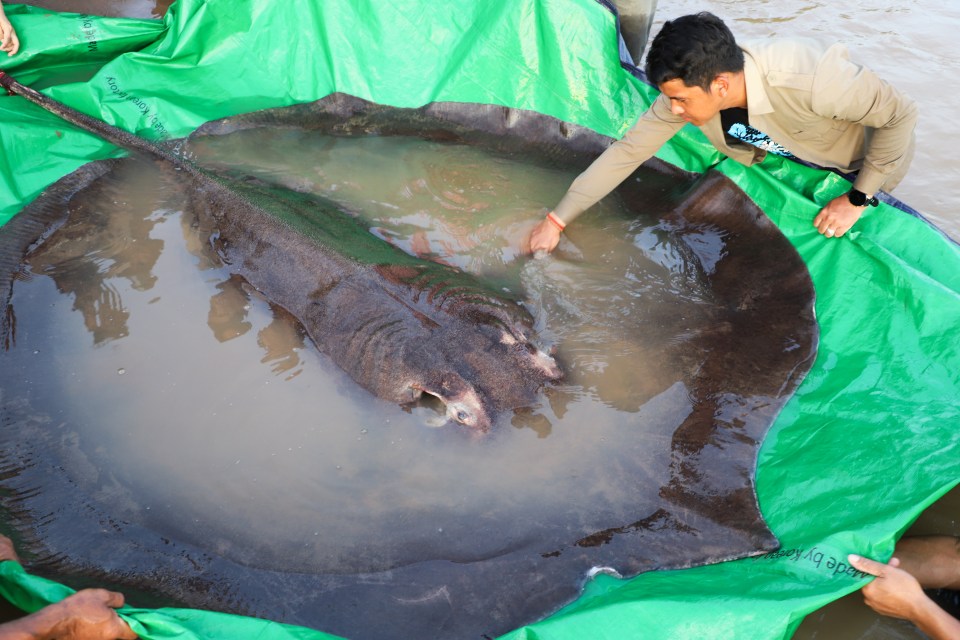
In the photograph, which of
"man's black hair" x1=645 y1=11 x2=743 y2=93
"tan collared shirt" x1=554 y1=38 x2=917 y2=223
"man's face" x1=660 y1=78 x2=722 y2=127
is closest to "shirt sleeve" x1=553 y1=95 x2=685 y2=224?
"tan collared shirt" x1=554 y1=38 x2=917 y2=223

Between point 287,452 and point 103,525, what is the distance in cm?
88

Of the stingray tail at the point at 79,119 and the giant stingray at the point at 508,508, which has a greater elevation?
the stingray tail at the point at 79,119

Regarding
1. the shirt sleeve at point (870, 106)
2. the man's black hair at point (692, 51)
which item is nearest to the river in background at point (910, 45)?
the shirt sleeve at point (870, 106)

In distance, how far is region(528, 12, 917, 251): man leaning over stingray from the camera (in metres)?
3.53

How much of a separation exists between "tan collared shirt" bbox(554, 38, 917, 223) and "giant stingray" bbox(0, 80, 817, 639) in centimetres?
51

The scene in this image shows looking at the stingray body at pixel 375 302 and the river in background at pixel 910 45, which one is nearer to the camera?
the stingray body at pixel 375 302

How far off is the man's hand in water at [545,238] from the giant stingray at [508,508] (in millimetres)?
286

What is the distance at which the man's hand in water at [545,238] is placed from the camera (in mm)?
4453

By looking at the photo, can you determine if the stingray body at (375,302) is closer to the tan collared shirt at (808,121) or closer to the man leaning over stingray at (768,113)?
the man leaning over stingray at (768,113)

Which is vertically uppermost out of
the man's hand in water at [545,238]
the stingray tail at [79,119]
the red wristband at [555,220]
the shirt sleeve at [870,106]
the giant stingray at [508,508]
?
the shirt sleeve at [870,106]

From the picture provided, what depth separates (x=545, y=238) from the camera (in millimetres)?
4461

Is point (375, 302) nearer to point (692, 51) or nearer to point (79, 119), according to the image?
point (692, 51)

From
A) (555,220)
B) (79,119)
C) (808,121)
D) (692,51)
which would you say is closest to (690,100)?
(692,51)

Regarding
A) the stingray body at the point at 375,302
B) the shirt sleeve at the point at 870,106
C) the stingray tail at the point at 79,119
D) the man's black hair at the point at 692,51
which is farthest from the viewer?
the stingray tail at the point at 79,119
